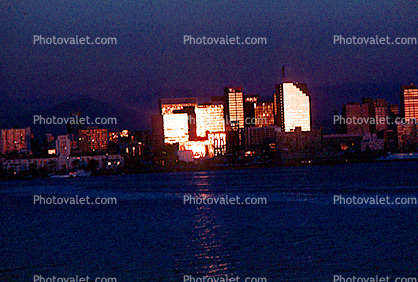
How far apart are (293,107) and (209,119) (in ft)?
46.4

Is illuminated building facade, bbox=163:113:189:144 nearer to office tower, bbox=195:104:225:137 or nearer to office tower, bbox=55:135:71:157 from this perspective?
office tower, bbox=195:104:225:137

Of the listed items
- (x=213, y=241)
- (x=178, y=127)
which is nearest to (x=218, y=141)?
(x=178, y=127)

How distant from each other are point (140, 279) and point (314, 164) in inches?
2231

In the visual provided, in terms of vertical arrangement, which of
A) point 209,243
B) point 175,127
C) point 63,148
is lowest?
point 209,243

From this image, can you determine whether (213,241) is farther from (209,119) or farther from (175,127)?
(209,119)

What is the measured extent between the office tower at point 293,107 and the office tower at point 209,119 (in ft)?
33.4

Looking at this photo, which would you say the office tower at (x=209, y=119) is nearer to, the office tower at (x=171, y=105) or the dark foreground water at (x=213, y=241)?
the office tower at (x=171, y=105)

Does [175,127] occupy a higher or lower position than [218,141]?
higher

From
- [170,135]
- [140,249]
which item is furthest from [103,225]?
[170,135]

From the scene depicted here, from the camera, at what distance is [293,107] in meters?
105

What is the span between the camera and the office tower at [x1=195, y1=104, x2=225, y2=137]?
348 ft

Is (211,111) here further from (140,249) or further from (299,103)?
(140,249)

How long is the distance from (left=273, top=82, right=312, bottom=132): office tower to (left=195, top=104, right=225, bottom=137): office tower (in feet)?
33.4

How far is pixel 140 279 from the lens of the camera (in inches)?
411
